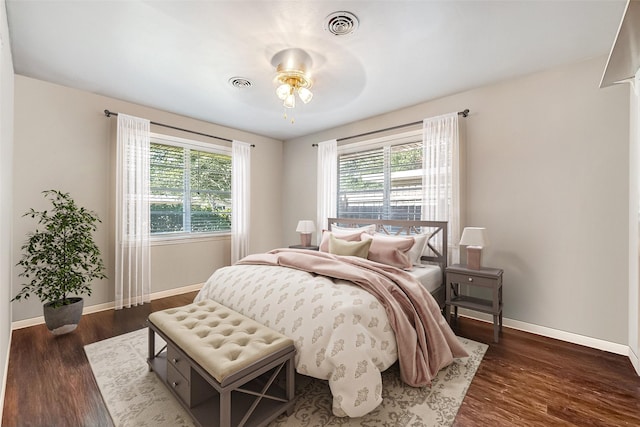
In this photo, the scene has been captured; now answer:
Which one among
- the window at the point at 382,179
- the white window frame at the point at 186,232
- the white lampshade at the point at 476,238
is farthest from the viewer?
the white window frame at the point at 186,232

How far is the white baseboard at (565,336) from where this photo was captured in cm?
239

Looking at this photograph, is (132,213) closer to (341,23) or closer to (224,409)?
(224,409)

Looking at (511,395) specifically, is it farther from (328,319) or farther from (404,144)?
(404,144)

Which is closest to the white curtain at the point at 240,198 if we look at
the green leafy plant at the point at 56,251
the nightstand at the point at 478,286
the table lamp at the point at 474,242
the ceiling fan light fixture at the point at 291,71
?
the green leafy plant at the point at 56,251

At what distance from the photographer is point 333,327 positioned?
1.67 meters

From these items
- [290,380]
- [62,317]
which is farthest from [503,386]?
[62,317]

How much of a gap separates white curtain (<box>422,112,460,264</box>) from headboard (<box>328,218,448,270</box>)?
0.09 m

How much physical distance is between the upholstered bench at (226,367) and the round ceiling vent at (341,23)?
2238 millimetres

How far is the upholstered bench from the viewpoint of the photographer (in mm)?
1429

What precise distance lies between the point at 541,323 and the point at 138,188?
4914mm

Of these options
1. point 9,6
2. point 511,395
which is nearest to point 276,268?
point 511,395

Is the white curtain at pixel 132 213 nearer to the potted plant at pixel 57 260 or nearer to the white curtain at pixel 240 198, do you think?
the potted plant at pixel 57 260

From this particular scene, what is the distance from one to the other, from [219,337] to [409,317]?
1358 mm

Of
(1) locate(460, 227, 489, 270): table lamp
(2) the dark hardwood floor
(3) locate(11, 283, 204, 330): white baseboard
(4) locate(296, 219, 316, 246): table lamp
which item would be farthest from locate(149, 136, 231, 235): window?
(1) locate(460, 227, 489, 270): table lamp
